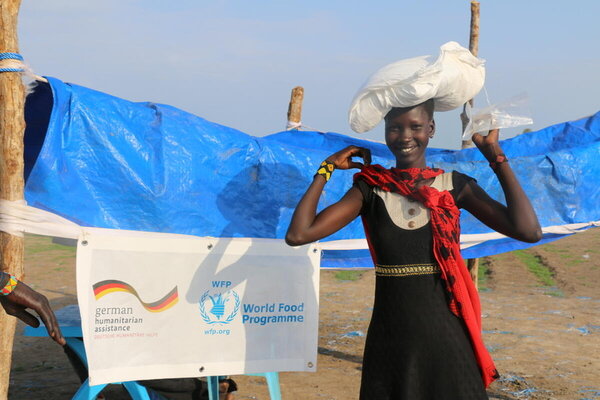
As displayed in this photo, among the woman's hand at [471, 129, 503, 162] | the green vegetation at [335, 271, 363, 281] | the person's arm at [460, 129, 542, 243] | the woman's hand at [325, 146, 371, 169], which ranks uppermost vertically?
the woman's hand at [471, 129, 503, 162]

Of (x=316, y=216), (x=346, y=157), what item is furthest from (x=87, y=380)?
(x=346, y=157)

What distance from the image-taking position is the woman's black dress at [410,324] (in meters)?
2.70

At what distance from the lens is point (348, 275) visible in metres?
15.0

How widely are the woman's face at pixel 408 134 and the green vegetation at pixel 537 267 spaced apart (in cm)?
1189

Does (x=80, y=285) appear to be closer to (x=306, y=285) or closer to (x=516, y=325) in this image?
(x=306, y=285)

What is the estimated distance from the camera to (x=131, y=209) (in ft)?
13.6

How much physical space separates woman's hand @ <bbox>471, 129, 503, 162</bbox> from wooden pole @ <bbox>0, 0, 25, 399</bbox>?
253cm

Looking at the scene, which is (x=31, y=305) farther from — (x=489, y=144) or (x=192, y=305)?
(x=489, y=144)

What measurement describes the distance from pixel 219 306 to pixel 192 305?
0.16m

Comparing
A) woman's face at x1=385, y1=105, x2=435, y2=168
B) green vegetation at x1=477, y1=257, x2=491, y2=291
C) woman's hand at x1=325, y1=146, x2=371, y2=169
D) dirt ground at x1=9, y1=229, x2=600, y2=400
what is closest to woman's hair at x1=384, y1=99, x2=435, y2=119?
woman's face at x1=385, y1=105, x2=435, y2=168

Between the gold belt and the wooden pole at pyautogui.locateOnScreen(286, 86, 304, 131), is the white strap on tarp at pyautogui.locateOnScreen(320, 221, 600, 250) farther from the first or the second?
the gold belt

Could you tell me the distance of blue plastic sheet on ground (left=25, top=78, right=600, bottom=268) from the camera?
3951mm

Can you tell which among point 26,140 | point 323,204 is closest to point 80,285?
point 26,140

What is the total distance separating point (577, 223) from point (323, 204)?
2098 millimetres
